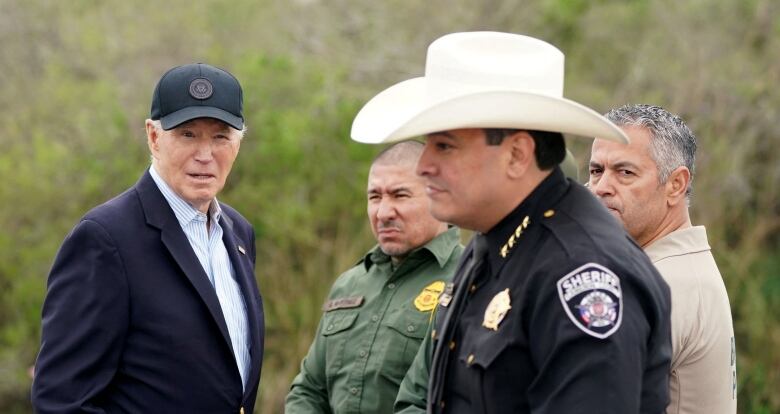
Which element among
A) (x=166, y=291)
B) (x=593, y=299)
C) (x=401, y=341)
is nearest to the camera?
(x=593, y=299)

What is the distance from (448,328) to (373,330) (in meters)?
1.32

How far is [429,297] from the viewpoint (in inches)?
181

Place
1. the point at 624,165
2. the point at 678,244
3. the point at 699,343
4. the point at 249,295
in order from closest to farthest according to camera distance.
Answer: the point at 699,343 → the point at 678,244 → the point at 624,165 → the point at 249,295

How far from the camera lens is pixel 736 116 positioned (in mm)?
10664

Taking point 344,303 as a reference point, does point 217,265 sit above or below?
above

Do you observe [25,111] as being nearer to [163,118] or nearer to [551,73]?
[163,118]

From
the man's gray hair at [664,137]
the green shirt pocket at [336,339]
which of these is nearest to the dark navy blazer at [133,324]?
the green shirt pocket at [336,339]

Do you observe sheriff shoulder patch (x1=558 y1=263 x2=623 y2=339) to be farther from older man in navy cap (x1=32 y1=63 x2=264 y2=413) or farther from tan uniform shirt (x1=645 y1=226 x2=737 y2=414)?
older man in navy cap (x1=32 y1=63 x2=264 y2=413)

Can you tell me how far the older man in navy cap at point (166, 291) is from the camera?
3840 mm

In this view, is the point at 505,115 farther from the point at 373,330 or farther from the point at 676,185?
the point at 373,330

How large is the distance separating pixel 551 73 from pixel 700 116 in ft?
25.8

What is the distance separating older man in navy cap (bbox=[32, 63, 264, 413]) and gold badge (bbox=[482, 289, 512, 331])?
1.30 metres

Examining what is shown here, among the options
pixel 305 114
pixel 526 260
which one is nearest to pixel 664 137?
pixel 526 260

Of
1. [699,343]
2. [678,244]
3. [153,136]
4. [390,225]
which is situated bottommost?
[699,343]
